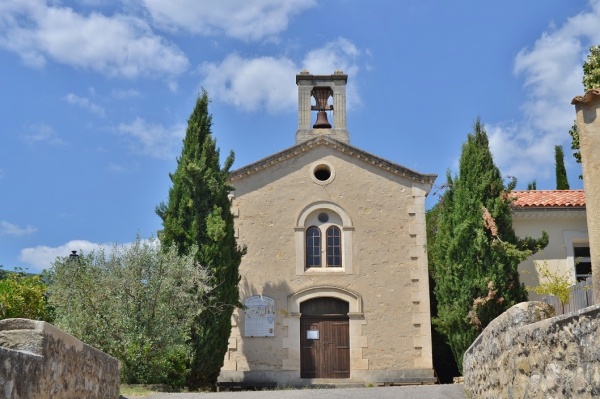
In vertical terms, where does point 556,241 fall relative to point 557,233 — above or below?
below

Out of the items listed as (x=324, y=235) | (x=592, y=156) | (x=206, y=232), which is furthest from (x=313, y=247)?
(x=592, y=156)

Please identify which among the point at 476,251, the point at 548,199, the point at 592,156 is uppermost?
the point at 548,199

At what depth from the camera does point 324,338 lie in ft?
74.0

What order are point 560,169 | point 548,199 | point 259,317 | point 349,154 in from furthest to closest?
point 560,169
point 349,154
point 259,317
point 548,199

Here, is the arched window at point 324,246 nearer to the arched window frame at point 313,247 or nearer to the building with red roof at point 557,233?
the arched window frame at point 313,247

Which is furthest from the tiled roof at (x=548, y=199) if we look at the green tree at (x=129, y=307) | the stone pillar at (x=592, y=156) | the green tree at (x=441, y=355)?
the green tree at (x=129, y=307)

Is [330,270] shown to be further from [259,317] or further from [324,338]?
[259,317]

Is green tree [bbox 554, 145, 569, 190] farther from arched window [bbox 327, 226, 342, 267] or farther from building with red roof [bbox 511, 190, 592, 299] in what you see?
arched window [bbox 327, 226, 342, 267]

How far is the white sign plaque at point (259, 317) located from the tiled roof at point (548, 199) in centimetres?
795

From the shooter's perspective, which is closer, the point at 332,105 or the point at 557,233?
the point at 557,233

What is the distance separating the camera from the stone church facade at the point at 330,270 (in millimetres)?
22172

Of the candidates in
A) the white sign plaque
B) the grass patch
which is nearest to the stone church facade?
the white sign plaque

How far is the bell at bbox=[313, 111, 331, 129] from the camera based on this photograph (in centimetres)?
2484

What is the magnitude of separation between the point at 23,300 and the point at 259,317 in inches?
278
